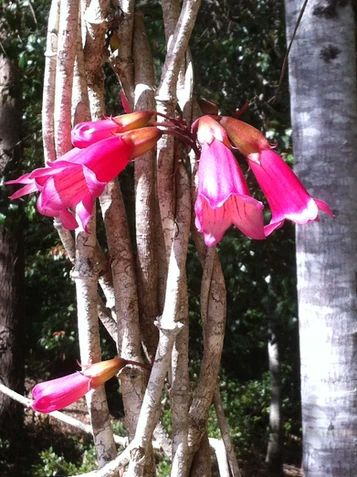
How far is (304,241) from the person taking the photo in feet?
3.38

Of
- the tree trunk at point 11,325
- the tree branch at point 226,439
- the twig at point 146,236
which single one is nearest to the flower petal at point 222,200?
the twig at point 146,236

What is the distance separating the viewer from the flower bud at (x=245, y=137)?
18.9 inches

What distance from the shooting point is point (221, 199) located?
0.42 meters

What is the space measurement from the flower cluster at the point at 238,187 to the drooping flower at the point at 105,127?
0.05 meters

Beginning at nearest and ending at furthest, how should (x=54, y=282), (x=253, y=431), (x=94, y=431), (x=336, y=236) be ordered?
(x=94, y=431) → (x=336, y=236) → (x=253, y=431) → (x=54, y=282)

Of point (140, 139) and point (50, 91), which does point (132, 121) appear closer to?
point (140, 139)

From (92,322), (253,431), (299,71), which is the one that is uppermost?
(299,71)

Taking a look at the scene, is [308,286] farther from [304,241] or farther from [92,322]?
[92,322]

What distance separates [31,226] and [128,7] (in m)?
3.98

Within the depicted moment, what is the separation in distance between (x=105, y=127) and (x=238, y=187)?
0.13 meters

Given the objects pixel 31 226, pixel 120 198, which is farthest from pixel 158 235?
pixel 31 226

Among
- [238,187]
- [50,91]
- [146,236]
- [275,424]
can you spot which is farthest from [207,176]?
[275,424]

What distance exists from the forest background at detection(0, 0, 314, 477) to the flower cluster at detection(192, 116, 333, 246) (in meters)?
0.71

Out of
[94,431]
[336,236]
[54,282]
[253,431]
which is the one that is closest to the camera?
[94,431]
